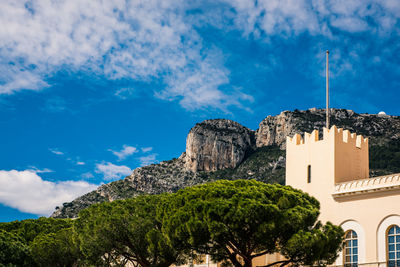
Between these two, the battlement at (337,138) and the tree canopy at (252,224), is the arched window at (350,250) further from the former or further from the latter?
the battlement at (337,138)

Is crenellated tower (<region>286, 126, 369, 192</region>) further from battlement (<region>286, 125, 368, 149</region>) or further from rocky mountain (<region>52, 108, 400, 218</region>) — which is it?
rocky mountain (<region>52, 108, 400, 218</region>)

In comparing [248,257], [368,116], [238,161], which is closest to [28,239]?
[248,257]

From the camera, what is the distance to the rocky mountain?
11831 cm

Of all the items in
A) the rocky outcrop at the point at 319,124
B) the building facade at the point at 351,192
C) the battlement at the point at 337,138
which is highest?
the rocky outcrop at the point at 319,124

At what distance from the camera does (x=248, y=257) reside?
26.1 meters

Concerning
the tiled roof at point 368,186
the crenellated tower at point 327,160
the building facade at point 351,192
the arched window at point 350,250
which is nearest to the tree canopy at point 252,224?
the building facade at point 351,192

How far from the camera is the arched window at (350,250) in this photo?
2911 cm

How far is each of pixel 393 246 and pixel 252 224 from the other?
8.76m

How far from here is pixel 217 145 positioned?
164 metres

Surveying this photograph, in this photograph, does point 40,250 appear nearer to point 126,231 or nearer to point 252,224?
point 126,231

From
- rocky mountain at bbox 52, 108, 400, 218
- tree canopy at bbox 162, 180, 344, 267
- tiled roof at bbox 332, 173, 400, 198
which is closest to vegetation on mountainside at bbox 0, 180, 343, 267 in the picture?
tree canopy at bbox 162, 180, 344, 267

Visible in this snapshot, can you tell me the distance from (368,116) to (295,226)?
350 ft

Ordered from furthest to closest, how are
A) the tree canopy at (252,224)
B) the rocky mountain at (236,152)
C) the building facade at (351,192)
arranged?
the rocky mountain at (236,152) < the building facade at (351,192) < the tree canopy at (252,224)

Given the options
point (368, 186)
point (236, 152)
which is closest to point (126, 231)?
point (368, 186)
